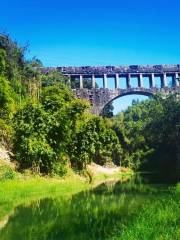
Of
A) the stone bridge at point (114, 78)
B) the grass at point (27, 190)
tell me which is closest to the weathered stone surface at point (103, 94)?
the stone bridge at point (114, 78)

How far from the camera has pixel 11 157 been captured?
34.3m

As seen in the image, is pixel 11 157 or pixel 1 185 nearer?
pixel 1 185

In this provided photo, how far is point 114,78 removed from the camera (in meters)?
90.6

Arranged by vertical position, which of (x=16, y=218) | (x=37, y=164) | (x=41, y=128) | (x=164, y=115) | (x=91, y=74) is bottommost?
(x=16, y=218)

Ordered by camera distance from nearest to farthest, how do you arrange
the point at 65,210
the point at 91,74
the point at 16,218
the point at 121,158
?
the point at 16,218
the point at 65,210
the point at 121,158
the point at 91,74

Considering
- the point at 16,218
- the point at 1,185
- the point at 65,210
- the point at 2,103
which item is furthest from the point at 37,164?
the point at 16,218

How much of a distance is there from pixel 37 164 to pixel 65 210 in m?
14.1

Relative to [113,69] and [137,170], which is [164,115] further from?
[113,69]

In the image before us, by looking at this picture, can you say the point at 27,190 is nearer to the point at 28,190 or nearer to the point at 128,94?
the point at 28,190

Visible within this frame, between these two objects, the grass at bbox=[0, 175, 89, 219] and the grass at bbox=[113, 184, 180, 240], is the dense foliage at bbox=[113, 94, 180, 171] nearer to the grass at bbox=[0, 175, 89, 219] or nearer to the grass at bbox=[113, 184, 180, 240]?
the grass at bbox=[0, 175, 89, 219]

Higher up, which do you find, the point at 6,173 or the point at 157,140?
the point at 157,140

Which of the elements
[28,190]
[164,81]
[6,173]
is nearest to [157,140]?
[164,81]

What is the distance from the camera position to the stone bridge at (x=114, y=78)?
288ft

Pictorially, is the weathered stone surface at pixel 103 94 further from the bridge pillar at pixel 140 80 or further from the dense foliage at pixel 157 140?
the dense foliage at pixel 157 140
